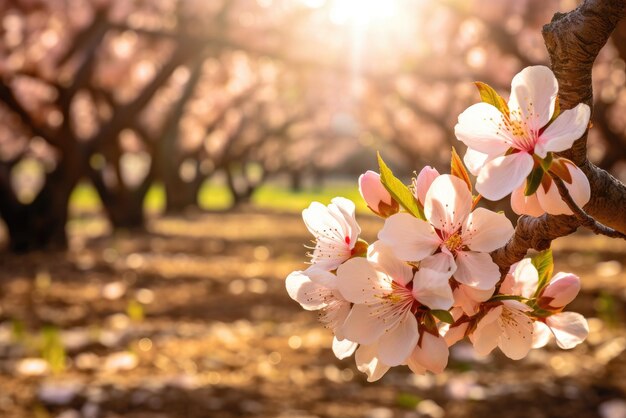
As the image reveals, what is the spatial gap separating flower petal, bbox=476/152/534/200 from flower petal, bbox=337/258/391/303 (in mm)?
145

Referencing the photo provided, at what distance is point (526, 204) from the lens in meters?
0.89

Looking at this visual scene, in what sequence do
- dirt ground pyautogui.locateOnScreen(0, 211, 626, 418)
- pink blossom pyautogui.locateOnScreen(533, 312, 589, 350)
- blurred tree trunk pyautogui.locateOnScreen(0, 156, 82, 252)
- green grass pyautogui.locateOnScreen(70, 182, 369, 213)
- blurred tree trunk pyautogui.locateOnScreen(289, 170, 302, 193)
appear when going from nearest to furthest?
pink blossom pyautogui.locateOnScreen(533, 312, 589, 350), dirt ground pyautogui.locateOnScreen(0, 211, 626, 418), blurred tree trunk pyautogui.locateOnScreen(0, 156, 82, 252), green grass pyautogui.locateOnScreen(70, 182, 369, 213), blurred tree trunk pyautogui.locateOnScreen(289, 170, 302, 193)

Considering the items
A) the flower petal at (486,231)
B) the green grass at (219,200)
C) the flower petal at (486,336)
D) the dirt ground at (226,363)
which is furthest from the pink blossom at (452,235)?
the green grass at (219,200)

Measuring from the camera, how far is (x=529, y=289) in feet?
3.16

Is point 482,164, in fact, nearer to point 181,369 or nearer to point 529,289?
point 529,289

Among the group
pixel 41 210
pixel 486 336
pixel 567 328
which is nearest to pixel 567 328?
pixel 567 328

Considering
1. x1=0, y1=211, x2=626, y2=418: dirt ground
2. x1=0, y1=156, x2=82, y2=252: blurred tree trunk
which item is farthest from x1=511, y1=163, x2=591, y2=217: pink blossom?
x1=0, y1=156, x2=82, y2=252: blurred tree trunk

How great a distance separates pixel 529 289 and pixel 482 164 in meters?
0.19

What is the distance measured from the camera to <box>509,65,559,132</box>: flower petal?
2.66 feet

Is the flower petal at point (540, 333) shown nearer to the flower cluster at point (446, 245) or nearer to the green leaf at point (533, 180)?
the flower cluster at point (446, 245)

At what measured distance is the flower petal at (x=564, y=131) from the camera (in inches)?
29.9

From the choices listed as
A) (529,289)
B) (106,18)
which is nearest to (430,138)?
(106,18)

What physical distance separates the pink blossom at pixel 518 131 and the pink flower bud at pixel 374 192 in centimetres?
10

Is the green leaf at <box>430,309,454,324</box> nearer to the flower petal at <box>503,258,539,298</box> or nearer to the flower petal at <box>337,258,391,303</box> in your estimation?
the flower petal at <box>337,258,391,303</box>
